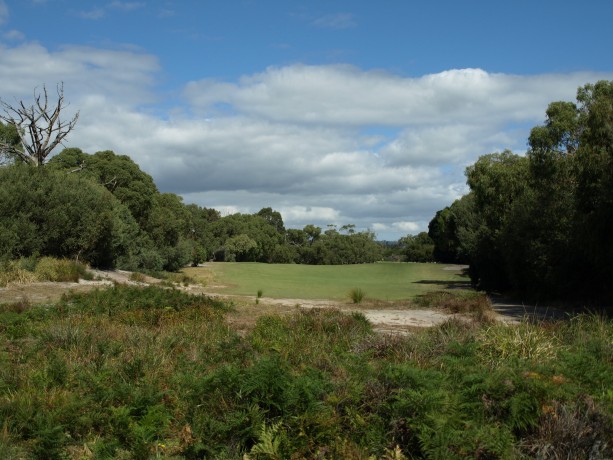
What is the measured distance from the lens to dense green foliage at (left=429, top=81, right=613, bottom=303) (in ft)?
68.5

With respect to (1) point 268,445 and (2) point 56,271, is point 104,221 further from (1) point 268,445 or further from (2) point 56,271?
(1) point 268,445

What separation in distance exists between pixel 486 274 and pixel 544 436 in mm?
35842

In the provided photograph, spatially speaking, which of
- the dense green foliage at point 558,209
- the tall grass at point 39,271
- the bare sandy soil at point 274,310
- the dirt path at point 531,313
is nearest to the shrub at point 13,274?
the tall grass at point 39,271

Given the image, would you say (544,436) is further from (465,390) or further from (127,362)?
(127,362)

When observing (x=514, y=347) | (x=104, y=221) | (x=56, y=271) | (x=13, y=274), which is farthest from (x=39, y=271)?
(x=514, y=347)

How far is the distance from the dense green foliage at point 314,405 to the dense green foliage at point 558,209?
13882 millimetres

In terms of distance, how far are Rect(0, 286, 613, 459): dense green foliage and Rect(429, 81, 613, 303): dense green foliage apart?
13.9 metres

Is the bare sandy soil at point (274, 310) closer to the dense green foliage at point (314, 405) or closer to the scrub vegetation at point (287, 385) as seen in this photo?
the scrub vegetation at point (287, 385)

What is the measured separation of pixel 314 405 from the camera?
599cm

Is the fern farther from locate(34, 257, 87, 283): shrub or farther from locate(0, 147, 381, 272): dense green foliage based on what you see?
locate(0, 147, 381, 272): dense green foliage

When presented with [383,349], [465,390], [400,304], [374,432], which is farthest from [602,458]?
[400,304]

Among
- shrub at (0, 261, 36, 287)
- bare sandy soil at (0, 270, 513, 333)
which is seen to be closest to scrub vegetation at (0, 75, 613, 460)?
bare sandy soil at (0, 270, 513, 333)

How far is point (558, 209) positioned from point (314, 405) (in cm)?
2384

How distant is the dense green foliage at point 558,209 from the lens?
20.9m
